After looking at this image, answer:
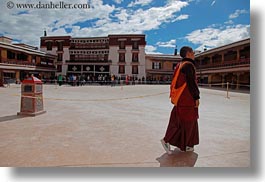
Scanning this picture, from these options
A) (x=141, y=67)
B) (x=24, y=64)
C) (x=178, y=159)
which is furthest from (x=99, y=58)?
(x=178, y=159)

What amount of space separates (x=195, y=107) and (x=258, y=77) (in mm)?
1114

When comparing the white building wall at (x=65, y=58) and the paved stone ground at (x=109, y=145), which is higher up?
the white building wall at (x=65, y=58)

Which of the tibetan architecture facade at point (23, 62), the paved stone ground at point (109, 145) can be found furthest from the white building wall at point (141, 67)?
the paved stone ground at point (109, 145)

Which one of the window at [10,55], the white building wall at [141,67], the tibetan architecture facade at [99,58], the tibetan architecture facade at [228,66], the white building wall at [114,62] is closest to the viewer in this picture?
the tibetan architecture facade at [228,66]

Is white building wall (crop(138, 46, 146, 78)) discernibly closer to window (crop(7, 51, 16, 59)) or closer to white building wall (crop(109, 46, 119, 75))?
white building wall (crop(109, 46, 119, 75))

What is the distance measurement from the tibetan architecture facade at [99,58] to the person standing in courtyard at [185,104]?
39.7 feet

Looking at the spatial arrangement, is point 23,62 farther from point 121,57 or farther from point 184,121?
point 184,121

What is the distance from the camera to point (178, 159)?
→ 7.28 ft

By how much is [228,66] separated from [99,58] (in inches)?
429

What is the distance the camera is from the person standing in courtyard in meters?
2.19

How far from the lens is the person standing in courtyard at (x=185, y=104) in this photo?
219 cm

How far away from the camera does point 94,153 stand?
7.38 ft

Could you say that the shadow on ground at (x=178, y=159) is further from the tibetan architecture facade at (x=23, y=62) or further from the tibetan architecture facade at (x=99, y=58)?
the tibetan architecture facade at (x=23, y=62)

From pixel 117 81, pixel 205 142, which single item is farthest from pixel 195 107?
pixel 117 81
